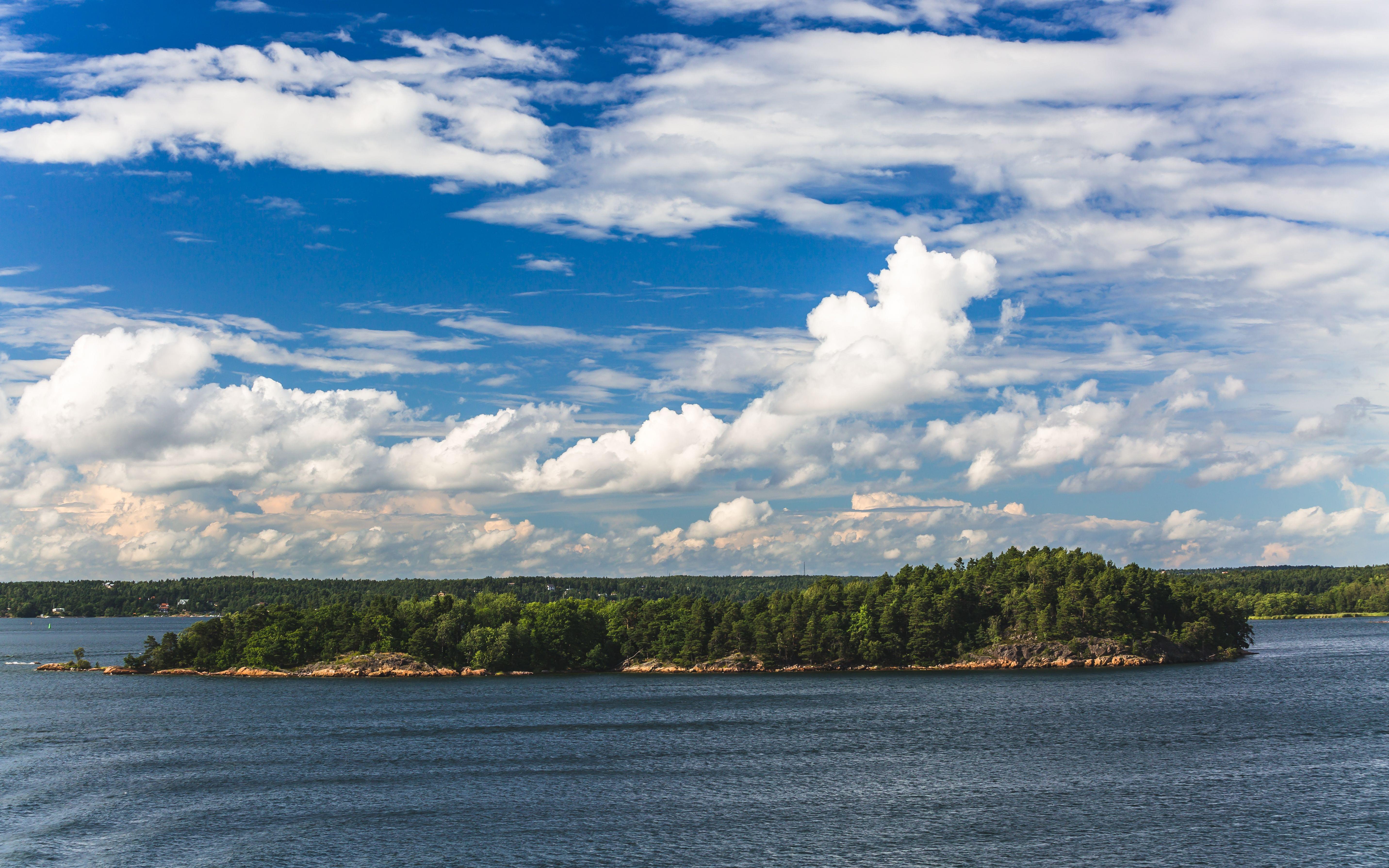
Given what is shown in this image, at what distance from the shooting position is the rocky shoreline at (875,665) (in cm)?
15275

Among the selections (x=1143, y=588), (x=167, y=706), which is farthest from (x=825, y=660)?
(x=167, y=706)

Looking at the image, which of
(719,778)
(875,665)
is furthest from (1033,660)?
(719,778)

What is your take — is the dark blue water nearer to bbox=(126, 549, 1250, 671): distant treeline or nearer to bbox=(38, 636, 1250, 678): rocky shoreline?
bbox=(38, 636, 1250, 678): rocky shoreline

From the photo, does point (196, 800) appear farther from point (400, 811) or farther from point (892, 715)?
point (892, 715)

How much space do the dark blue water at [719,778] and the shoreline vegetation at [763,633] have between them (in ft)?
105

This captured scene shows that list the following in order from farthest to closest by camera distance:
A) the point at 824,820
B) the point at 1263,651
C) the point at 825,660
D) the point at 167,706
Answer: the point at 1263,651 → the point at 825,660 → the point at 167,706 → the point at 824,820

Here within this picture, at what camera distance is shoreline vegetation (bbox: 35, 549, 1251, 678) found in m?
156

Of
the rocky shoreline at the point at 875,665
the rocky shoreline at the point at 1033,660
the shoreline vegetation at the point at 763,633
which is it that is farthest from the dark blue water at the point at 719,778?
the shoreline vegetation at the point at 763,633

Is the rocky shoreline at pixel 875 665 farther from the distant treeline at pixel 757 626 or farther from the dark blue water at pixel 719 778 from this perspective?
the dark blue water at pixel 719 778

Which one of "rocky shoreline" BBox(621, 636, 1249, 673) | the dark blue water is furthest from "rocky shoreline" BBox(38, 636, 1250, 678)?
the dark blue water

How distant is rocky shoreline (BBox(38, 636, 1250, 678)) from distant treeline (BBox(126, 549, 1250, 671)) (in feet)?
3.91

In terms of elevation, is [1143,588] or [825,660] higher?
[1143,588]

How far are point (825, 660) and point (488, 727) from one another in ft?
255

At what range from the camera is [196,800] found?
6481 centimetres
